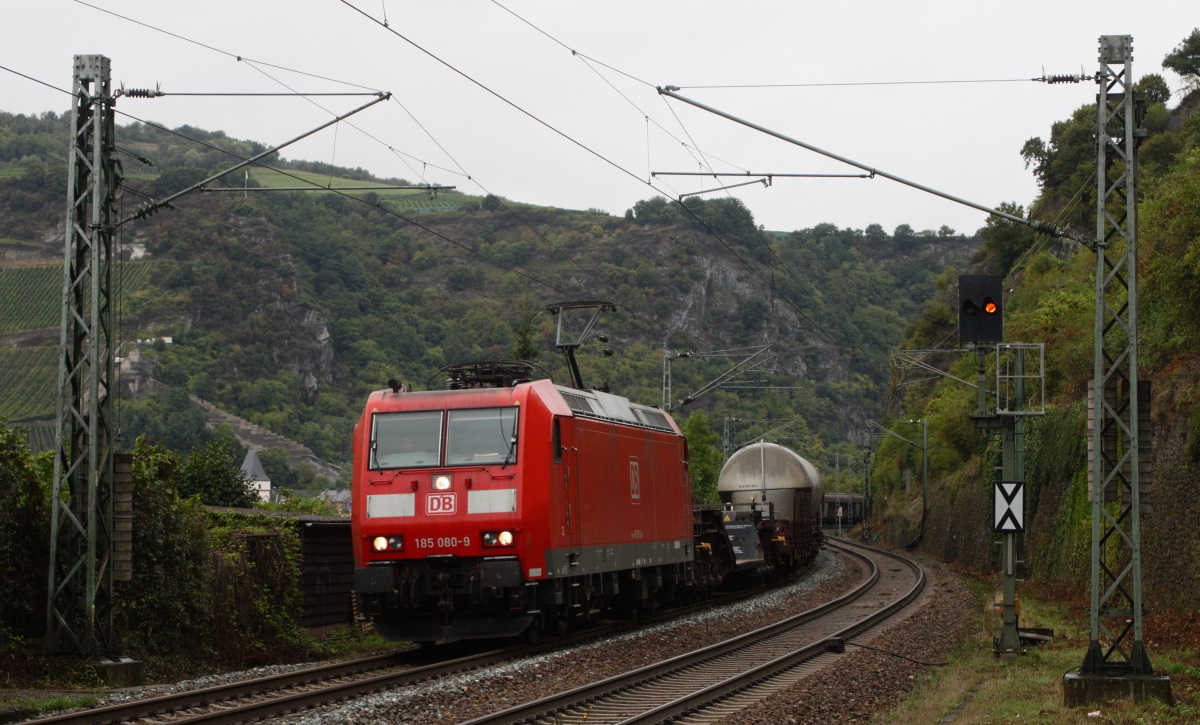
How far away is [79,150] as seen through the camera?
15.1 m

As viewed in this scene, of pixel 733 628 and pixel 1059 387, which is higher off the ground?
pixel 1059 387

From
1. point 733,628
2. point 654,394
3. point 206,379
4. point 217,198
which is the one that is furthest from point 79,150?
point 217,198

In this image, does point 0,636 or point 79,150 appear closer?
point 0,636

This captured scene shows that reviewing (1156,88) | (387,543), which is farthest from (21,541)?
(1156,88)

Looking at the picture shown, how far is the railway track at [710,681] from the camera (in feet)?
40.4

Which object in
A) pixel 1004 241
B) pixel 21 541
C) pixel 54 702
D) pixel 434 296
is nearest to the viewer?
pixel 54 702

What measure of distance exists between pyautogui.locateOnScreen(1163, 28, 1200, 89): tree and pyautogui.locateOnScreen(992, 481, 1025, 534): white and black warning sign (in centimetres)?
5749

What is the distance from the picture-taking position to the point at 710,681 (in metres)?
15.0

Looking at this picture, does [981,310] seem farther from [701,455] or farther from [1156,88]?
[1156,88]

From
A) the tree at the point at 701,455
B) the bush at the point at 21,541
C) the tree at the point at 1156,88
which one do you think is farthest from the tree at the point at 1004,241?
the bush at the point at 21,541

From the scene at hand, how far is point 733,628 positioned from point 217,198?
115m

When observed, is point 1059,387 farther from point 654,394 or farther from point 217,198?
point 217,198

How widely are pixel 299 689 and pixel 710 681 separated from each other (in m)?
4.60

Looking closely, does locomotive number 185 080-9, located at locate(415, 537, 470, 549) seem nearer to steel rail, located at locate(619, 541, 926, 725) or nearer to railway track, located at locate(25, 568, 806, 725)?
railway track, located at locate(25, 568, 806, 725)
